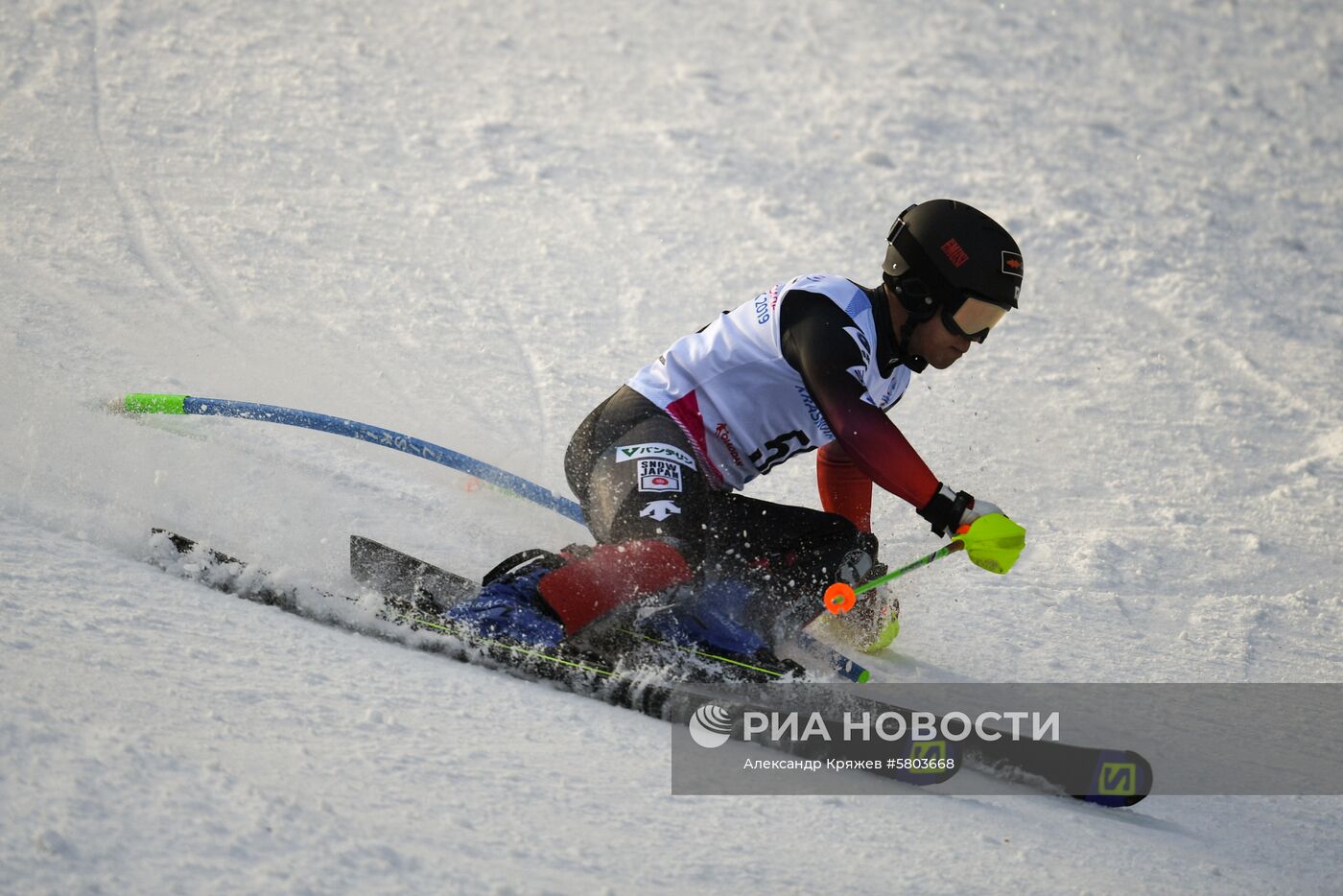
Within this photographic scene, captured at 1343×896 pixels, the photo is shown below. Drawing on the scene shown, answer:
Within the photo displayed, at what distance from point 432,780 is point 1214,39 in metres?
8.82

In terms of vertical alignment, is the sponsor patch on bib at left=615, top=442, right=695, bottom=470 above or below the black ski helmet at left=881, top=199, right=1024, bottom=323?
below

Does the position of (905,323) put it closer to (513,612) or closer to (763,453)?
(763,453)

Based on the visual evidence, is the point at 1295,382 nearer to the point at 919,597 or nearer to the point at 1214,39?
the point at 919,597

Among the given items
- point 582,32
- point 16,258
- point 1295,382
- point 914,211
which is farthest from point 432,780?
point 582,32

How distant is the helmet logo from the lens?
10.6 ft

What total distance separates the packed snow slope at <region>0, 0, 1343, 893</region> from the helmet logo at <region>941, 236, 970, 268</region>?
1199mm

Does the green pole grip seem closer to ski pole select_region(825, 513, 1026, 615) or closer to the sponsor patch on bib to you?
the sponsor patch on bib

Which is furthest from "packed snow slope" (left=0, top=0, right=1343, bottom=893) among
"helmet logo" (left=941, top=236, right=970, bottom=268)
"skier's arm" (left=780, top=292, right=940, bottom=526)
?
"helmet logo" (left=941, top=236, right=970, bottom=268)

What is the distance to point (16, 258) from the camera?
5570 millimetres

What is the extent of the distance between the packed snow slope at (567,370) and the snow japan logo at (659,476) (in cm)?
65

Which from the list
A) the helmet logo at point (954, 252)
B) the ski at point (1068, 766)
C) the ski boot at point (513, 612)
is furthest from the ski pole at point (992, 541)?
the ski boot at point (513, 612)

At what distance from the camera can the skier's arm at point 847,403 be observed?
3.12 meters

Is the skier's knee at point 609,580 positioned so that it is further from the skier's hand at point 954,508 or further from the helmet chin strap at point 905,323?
the helmet chin strap at point 905,323

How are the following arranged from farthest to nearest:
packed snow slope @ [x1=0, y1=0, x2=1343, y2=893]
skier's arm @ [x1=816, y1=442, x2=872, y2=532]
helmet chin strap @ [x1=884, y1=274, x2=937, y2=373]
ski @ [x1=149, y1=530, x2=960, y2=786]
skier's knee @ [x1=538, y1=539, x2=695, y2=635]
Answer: skier's arm @ [x1=816, y1=442, x2=872, y2=532]
helmet chin strap @ [x1=884, y1=274, x2=937, y2=373]
skier's knee @ [x1=538, y1=539, x2=695, y2=635]
ski @ [x1=149, y1=530, x2=960, y2=786]
packed snow slope @ [x1=0, y1=0, x2=1343, y2=893]
